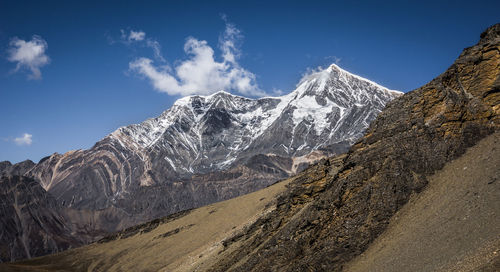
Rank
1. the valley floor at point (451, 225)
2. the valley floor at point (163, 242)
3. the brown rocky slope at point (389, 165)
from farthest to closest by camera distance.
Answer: the valley floor at point (163, 242)
the brown rocky slope at point (389, 165)
the valley floor at point (451, 225)

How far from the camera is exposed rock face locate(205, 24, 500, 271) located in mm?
23031

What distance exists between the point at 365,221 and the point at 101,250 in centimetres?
9724

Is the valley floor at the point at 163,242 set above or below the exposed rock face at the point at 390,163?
below

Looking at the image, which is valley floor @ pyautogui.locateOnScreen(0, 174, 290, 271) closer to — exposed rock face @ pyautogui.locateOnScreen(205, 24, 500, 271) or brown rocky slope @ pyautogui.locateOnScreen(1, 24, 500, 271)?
brown rocky slope @ pyautogui.locateOnScreen(1, 24, 500, 271)

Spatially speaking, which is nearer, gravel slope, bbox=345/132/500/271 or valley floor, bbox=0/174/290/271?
gravel slope, bbox=345/132/500/271

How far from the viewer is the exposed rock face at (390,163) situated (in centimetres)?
2303

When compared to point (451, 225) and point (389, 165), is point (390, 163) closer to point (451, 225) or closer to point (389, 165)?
point (389, 165)

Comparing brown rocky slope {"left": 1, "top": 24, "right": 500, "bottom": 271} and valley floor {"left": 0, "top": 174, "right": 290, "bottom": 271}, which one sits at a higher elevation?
brown rocky slope {"left": 1, "top": 24, "right": 500, "bottom": 271}

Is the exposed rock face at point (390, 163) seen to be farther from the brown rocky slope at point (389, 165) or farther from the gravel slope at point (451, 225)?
the gravel slope at point (451, 225)

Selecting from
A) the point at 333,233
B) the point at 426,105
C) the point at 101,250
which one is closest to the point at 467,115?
the point at 426,105

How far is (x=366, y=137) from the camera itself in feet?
95.4

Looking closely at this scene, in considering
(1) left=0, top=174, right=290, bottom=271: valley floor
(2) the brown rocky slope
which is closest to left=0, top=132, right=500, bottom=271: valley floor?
(2) the brown rocky slope

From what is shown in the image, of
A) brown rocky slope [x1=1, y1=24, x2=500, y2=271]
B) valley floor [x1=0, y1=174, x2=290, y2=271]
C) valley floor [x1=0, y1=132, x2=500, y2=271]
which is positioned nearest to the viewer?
valley floor [x1=0, y1=132, x2=500, y2=271]

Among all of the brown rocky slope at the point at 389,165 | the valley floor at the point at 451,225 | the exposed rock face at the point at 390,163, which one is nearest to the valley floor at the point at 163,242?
the brown rocky slope at the point at 389,165
